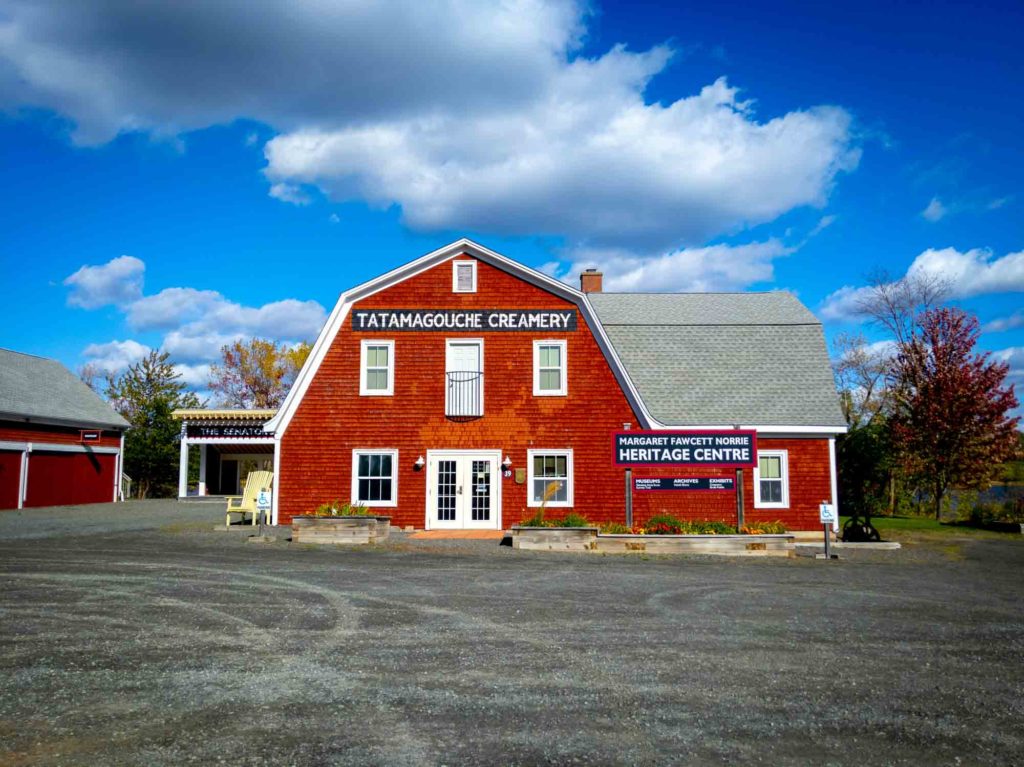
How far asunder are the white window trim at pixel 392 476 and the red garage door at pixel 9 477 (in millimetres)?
15818

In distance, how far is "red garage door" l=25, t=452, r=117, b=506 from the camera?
29.9 meters

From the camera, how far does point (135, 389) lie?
4353 cm

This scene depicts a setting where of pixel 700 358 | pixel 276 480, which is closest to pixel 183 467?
pixel 276 480

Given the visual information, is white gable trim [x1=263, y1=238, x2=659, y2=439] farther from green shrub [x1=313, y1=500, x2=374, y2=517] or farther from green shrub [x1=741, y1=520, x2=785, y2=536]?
green shrub [x1=741, y1=520, x2=785, y2=536]

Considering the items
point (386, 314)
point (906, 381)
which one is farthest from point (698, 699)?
point (906, 381)

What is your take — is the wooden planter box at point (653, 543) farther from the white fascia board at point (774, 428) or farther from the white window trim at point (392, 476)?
the white window trim at point (392, 476)

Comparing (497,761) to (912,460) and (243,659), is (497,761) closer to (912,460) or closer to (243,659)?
(243,659)

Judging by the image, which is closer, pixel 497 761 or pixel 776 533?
pixel 497 761

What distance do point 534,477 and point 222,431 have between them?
1957 centimetres

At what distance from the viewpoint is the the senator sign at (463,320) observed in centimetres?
2139

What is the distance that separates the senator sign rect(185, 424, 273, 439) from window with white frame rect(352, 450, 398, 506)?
46.3ft

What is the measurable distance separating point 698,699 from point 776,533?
11.9 meters

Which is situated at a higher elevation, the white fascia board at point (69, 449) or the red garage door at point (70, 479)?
the white fascia board at point (69, 449)

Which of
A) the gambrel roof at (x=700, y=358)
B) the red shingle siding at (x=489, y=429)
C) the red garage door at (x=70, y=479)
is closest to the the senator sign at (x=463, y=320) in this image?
the red shingle siding at (x=489, y=429)
